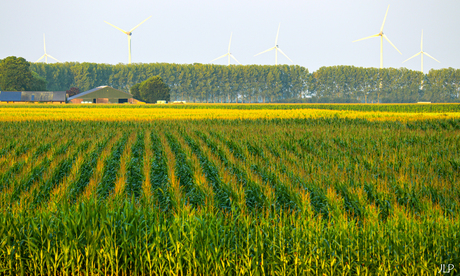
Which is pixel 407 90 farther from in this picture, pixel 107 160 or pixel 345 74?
pixel 107 160

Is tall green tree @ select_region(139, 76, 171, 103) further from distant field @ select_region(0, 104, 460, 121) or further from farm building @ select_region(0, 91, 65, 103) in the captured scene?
distant field @ select_region(0, 104, 460, 121)

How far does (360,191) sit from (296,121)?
83.1ft

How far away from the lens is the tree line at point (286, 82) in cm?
16712

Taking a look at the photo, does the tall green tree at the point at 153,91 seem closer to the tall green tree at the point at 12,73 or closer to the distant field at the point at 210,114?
the tall green tree at the point at 12,73

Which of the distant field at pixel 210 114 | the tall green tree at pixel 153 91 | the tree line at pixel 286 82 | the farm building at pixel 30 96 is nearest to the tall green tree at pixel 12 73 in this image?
the farm building at pixel 30 96

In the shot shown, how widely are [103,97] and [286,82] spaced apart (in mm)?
97318

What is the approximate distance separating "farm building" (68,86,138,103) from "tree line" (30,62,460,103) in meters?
53.7

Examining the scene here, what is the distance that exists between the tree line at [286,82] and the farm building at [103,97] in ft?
176

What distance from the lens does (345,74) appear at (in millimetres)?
173875

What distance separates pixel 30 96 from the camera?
11025cm

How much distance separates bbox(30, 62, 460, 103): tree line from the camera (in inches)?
6580

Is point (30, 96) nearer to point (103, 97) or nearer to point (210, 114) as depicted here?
point (103, 97)

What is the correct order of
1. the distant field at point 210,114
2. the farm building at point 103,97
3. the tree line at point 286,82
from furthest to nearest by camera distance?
the tree line at point 286,82 < the farm building at point 103,97 < the distant field at point 210,114

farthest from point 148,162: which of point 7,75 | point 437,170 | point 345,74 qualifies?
point 345,74
